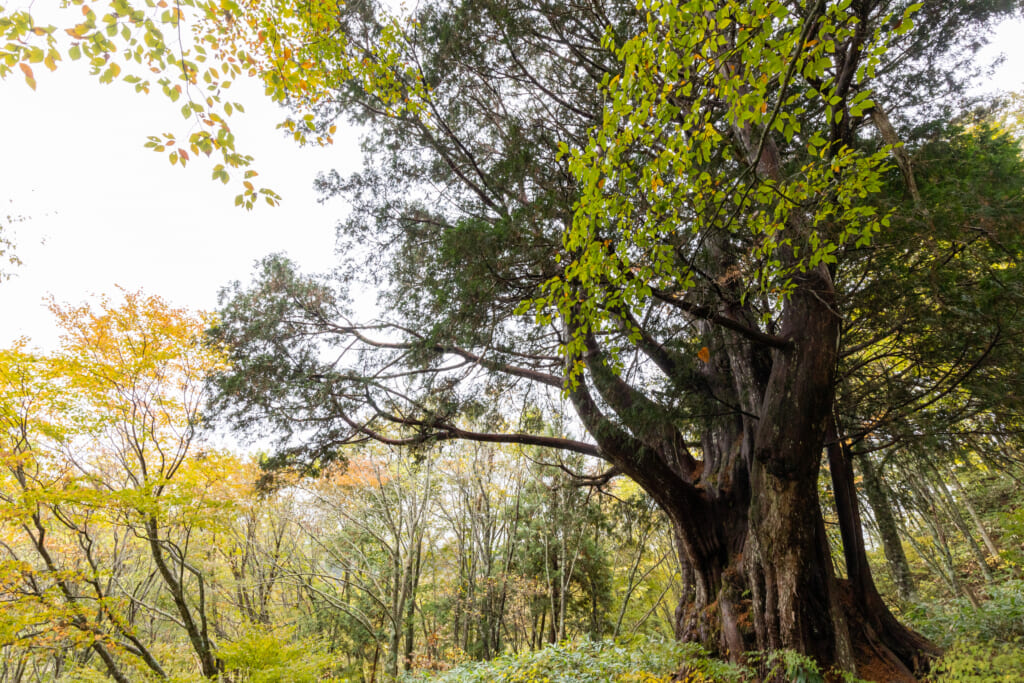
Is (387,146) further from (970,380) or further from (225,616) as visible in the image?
(225,616)

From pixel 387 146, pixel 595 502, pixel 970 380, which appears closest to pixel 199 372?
pixel 387 146

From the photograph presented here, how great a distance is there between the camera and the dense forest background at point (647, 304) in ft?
7.07

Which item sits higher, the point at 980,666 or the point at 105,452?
the point at 105,452

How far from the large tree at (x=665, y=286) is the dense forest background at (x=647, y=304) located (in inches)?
1.3

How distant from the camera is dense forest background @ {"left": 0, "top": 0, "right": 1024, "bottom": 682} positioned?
215 cm

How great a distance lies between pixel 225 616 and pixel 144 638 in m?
3.16

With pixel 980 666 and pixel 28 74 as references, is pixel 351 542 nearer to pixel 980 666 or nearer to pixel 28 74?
pixel 980 666

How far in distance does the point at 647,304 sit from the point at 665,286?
0.58m

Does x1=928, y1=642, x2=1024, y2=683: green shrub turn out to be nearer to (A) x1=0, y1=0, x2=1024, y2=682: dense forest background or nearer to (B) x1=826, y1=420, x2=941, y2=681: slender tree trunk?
(A) x1=0, y1=0, x2=1024, y2=682: dense forest background

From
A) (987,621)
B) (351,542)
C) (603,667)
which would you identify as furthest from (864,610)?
(351,542)

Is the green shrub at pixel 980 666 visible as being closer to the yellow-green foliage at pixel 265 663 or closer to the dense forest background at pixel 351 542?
the dense forest background at pixel 351 542

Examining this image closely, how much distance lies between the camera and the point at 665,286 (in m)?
3.14

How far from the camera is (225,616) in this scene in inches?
483

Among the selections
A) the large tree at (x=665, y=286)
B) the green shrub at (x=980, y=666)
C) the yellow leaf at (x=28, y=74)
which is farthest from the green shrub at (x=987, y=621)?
the yellow leaf at (x=28, y=74)
